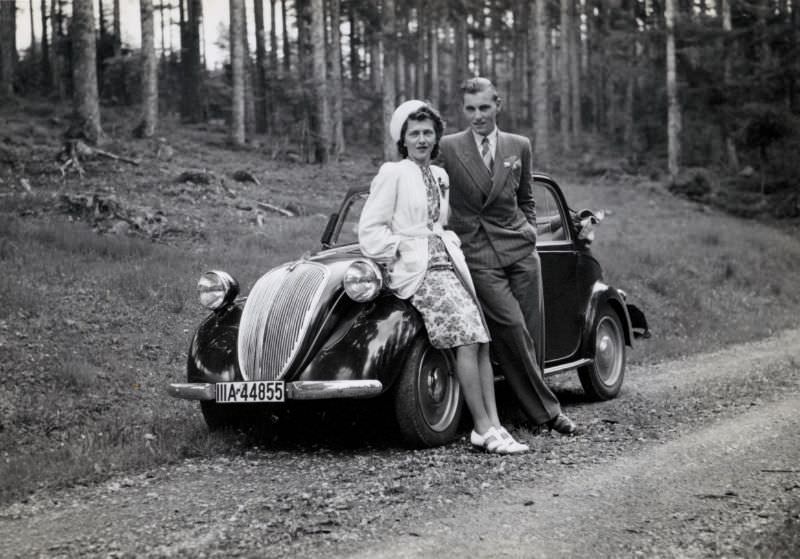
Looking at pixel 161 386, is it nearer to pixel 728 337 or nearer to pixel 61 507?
pixel 61 507

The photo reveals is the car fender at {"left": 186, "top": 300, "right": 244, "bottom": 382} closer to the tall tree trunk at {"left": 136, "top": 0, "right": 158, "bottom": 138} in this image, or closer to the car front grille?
the car front grille

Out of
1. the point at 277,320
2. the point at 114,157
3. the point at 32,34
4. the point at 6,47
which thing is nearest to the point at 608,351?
the point at 277,320

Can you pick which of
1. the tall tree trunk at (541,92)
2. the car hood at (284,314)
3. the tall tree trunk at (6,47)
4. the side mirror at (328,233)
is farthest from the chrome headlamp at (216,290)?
the tall tree trunk at (6,47)

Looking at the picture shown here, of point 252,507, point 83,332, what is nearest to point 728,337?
point 83,332

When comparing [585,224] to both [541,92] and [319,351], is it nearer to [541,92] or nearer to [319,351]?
[319,351]

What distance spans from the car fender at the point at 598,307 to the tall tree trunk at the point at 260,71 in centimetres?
2667

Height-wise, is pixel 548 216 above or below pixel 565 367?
above

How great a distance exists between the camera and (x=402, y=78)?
140 ft

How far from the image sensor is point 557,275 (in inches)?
269

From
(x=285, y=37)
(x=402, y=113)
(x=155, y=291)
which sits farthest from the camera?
(x=285, y=37)

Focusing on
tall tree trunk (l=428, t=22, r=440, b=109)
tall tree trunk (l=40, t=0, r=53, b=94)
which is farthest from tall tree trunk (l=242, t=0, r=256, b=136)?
tall tree trunk (l=40, t=0, r=53, b=94)

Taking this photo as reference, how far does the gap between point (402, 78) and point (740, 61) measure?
59.4 ft

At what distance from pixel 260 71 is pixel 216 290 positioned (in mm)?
30724

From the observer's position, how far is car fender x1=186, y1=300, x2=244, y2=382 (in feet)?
17.2
